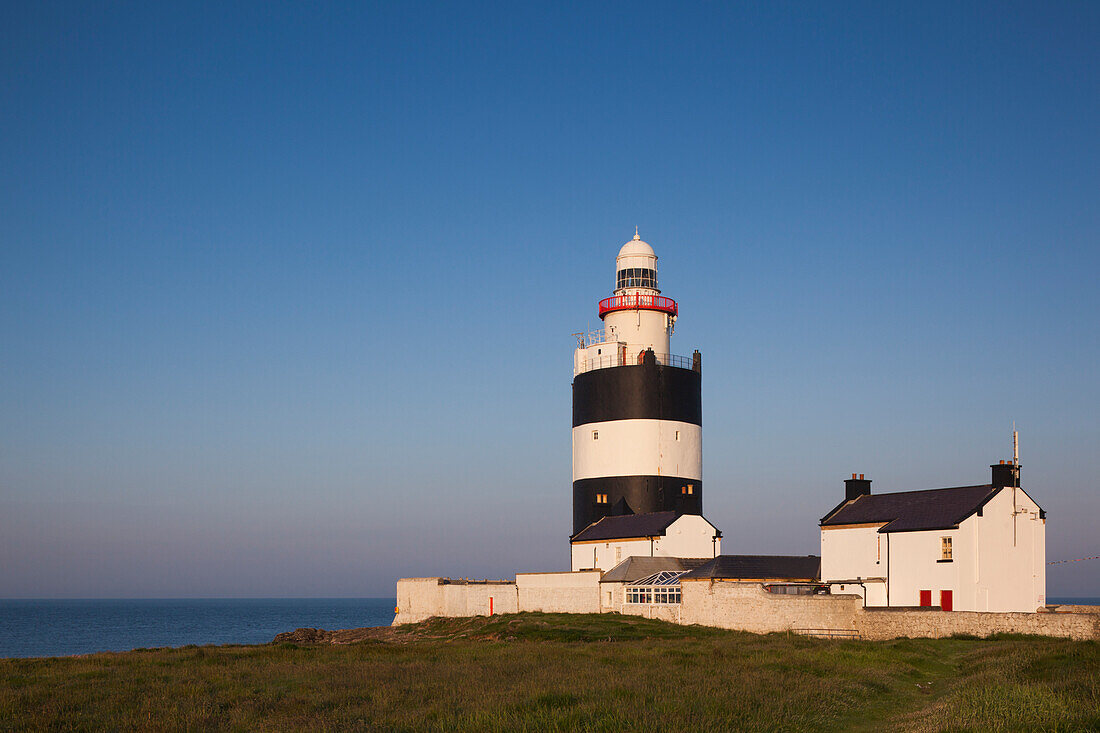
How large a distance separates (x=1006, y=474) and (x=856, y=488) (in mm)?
7997

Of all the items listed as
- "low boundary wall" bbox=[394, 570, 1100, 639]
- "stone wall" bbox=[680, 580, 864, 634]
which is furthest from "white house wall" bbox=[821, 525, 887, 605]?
"low boundary wall" bbox=[394, 570, 1100, 639]

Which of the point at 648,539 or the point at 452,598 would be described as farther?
the point at 452,598

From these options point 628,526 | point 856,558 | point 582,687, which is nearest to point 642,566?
point 628,526

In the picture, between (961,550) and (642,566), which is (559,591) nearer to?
(642,566)

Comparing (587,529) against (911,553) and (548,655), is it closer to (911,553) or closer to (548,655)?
(911,553)

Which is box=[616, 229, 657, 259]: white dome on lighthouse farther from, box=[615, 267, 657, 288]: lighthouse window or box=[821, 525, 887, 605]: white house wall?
box=[821, 525, 887, 605]: white house wall

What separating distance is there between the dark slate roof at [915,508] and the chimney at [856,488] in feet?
1.78

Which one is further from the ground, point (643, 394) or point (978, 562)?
point (643, 394)

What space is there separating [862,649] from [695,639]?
721 cm

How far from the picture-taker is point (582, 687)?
23906mm

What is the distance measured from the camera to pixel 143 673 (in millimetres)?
29812

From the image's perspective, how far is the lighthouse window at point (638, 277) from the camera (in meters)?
59.0

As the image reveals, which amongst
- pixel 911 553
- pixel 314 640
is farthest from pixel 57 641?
pixel 911 553

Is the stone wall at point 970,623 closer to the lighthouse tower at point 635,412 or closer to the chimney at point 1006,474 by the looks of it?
the chimney at point 1006,474
